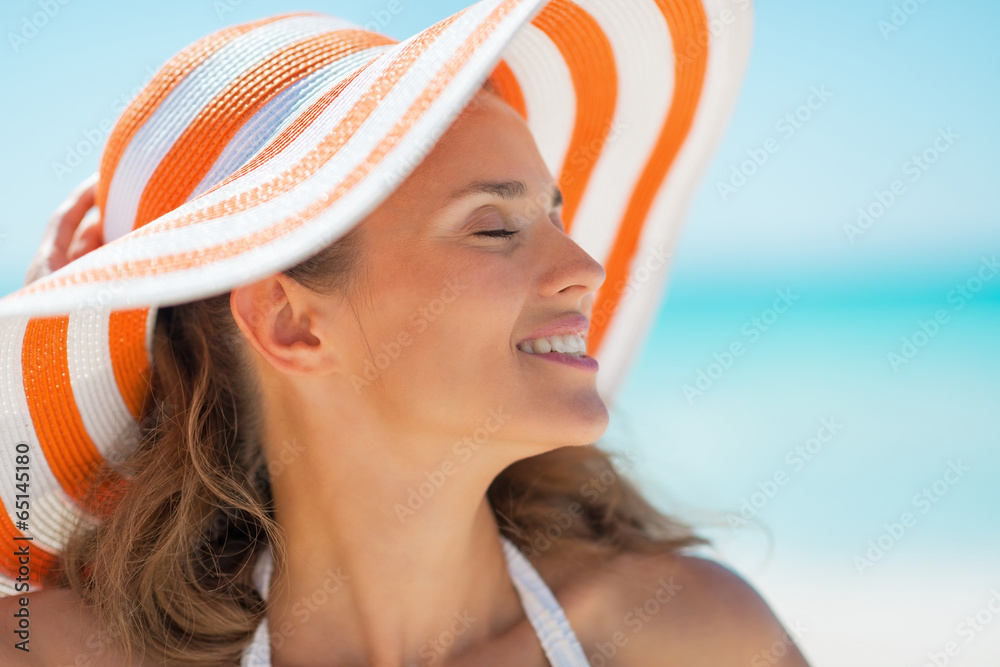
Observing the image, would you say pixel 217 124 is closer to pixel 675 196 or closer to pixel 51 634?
pixel 51 634

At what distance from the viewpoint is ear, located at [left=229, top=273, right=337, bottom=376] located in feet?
5.21

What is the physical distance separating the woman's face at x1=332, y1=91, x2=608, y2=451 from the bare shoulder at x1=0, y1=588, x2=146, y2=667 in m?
0.75

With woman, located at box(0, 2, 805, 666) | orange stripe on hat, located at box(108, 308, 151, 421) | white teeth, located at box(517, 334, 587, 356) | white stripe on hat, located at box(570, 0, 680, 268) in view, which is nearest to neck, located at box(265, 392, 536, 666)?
woman, located at box(0, 2, 805, 666)

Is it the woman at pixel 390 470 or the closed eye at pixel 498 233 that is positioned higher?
the closed eye at pixel 498 233

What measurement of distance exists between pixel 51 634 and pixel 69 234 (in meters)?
0.91

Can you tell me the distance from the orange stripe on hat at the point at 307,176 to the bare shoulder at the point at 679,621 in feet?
3.62

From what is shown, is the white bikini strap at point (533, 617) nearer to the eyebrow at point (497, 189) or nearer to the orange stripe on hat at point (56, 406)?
the orange stripe on hat at point (56, 406)

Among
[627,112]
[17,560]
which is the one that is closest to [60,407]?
[17,560]

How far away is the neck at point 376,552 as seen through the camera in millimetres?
1674

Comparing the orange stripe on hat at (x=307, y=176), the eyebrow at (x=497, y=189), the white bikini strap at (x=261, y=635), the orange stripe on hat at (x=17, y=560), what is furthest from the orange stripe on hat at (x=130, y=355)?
the eyebrow at (x=497, y=189)

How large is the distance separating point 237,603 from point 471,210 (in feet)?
3.32

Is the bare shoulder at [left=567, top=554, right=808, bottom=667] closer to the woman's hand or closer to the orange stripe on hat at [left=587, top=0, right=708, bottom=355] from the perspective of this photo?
the orange stripe on hat at [left=587, top=0, right=708, bottom=355]

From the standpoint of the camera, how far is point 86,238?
6.14 ft

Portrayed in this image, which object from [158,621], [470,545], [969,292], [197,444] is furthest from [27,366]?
[969,292]
